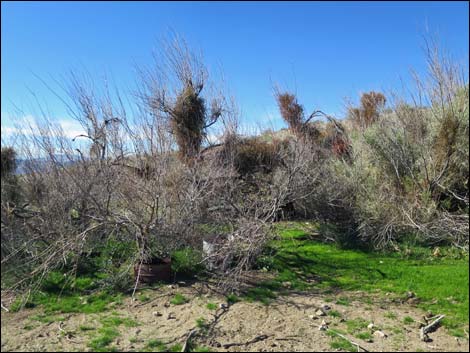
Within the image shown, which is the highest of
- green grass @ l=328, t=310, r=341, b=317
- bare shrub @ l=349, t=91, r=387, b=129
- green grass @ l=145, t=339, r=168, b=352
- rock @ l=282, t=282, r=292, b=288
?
bare shrub @ l=349, t=91, r=387, b=129

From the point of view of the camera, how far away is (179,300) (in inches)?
208

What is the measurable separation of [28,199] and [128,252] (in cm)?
189

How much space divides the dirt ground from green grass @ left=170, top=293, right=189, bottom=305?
0.06 m

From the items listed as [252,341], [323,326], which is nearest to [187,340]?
[252,341]

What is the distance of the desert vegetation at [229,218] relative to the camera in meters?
5.43

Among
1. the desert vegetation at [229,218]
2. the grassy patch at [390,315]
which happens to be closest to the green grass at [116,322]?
the desert vegetation at [229,218]

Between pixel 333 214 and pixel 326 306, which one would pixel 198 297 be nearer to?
pixel 326 306

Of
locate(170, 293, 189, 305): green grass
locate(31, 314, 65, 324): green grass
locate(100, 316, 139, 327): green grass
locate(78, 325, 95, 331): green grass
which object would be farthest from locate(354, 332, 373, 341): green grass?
locate(31, 314, 65, 324): green grass

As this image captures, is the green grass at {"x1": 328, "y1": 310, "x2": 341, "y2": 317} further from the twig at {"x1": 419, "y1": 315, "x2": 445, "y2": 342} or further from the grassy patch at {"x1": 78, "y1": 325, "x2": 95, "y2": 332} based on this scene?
the grassy patch at {"x1": 78, "y1": 325, "x2": 95, "y2": 332}

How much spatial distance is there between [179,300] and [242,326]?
3.80 ft

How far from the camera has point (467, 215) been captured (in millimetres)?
7543

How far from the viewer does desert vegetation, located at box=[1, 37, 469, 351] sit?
17.8ft

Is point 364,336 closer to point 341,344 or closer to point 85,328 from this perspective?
point 341,344

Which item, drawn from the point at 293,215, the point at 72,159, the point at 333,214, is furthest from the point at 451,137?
the point at 72,159
